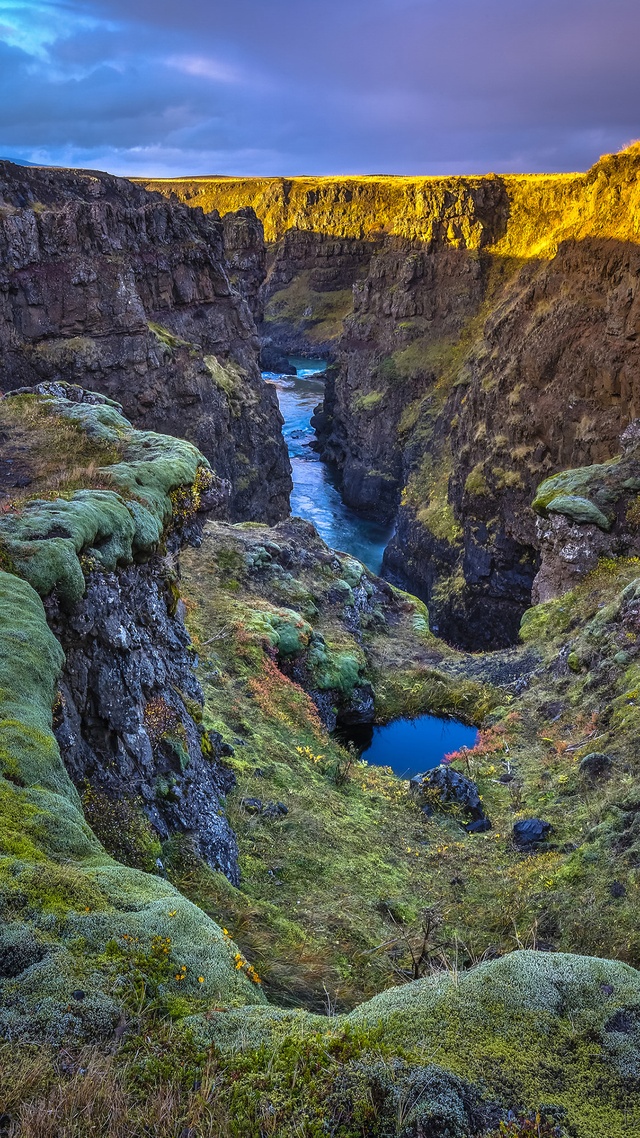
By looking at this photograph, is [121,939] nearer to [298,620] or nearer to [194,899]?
[194,899]

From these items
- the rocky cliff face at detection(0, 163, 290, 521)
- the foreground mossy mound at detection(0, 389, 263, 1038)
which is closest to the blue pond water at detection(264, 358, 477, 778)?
the rocky cliff face at detection(0, 163, 290, 521)

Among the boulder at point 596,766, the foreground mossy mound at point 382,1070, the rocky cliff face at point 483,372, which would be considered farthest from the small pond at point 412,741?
the foreground mossy mound at point 382,1070

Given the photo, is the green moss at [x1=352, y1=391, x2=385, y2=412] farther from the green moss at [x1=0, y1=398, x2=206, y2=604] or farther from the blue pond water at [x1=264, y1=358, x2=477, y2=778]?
the green moss at [x1=0, y1=398, x2=206, y2=604]

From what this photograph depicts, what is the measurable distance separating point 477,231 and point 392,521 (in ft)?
96.7

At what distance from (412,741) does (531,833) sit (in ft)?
39.7

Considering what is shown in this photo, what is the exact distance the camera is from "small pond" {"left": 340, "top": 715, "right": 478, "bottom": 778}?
25.9 m

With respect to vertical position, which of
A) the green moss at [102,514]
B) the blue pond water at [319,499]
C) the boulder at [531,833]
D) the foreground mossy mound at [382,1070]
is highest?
the green moss at [102,514]

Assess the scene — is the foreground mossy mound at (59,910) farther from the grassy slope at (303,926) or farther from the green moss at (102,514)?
the green moss at (102,514)

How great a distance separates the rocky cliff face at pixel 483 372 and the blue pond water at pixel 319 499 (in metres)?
2.13

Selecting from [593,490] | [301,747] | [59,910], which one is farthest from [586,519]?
[59,910]

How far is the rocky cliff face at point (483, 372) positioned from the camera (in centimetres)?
3966

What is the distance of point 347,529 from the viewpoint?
212 feet

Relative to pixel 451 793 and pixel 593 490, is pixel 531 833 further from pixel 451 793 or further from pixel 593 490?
pixel 593 490

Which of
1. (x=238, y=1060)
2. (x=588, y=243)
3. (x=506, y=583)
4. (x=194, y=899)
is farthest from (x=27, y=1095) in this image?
(x=588, y=243)
